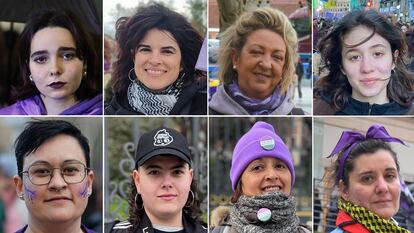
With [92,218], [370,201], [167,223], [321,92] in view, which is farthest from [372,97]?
[92,218]

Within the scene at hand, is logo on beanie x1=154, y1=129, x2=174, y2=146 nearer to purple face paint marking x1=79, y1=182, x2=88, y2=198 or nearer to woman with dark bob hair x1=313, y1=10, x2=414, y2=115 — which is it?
purple face paint marking x1=79, y1=182, x2=88, y2=198

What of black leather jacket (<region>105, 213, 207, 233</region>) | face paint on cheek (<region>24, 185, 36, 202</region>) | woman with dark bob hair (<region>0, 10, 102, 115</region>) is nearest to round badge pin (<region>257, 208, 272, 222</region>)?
black leather jacket (<region>105, 213, 207, 233</region>)

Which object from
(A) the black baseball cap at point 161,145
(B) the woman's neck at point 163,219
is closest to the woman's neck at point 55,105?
(A) the black baseball cap at point 161,145

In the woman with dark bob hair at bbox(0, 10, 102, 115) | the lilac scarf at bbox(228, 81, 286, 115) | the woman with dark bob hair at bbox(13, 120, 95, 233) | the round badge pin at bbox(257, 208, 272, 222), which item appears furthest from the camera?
the lilac scarf at bbox(228, 81, 286, 115)

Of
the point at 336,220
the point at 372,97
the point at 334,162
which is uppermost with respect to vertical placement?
the point at 372,97

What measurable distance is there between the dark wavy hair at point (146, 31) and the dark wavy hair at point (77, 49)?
4.7 inches

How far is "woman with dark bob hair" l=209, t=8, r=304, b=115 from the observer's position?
4176 millimetres

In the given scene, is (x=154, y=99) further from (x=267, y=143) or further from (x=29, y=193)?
(x=29, y=193)

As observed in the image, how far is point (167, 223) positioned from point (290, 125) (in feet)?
3.06

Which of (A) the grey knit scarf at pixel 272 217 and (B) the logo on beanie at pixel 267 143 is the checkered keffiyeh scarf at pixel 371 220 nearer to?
(A) the grey knit scarf at pixel 272 217

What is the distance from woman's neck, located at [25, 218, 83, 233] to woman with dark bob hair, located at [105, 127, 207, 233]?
216 millimetres

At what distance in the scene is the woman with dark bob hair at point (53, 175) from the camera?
13.1 ft

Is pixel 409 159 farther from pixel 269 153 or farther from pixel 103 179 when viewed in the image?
pixel 103 179

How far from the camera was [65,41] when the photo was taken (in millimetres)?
4109
